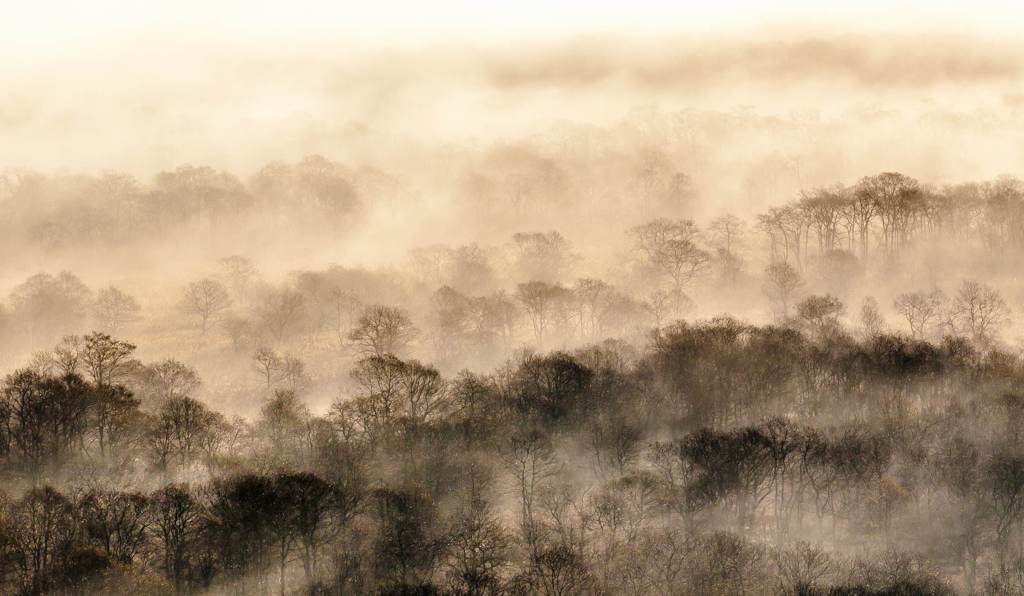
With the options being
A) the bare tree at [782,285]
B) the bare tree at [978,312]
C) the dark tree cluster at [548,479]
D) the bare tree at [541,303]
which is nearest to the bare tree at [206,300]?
the bare tree at [541,303]

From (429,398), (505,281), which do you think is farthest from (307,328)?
(429,398)

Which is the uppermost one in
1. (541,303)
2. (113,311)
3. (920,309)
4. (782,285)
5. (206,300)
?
(206,300)

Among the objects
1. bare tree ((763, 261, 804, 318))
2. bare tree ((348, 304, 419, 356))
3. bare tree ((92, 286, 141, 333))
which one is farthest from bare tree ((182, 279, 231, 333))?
bare tree ((763, 261, 804, 318))

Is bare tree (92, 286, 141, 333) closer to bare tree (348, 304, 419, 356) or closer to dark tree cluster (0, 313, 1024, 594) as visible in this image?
bare tree (348, 304, 419, 356)

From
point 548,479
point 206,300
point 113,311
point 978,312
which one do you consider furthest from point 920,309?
point 113,311

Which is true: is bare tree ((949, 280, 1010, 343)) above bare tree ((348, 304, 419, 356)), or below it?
below

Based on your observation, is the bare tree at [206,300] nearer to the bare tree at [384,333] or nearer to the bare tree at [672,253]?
the bare tree at [384,333]

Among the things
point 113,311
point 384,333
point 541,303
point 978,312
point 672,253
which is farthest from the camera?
point 672,253

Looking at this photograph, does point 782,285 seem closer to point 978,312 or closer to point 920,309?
point 920,309

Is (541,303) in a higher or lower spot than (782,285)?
lower

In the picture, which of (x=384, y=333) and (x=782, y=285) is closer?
(x=384, y=333)

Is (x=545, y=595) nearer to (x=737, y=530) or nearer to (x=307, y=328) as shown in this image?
(x=737, y=530)

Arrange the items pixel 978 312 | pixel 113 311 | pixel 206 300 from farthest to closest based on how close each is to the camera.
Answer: pixel 206 300 < pixel 113 311 < pixel 978 312

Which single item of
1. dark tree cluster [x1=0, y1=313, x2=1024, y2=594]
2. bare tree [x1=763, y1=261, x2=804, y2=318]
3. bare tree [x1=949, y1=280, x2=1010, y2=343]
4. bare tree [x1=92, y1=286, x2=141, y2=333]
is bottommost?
dark tree cluster [x1=0, y1=313, x2=1024, y2=594]
